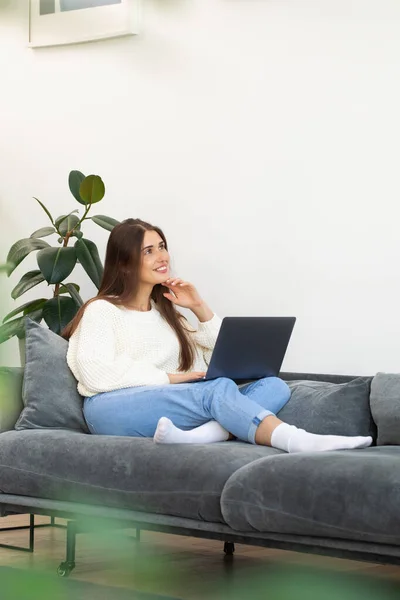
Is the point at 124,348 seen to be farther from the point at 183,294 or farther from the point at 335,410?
the point at 335,410

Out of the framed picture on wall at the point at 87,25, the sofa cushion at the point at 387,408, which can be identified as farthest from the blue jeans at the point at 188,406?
the framed picture on wall at the point at 87,25

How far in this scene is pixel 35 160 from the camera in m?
4.34

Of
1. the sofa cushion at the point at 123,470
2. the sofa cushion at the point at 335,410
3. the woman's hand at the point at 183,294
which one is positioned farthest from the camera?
the woman's hand at the point at 183,294

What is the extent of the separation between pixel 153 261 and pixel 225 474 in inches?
42.3

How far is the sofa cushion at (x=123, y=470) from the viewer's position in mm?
2301

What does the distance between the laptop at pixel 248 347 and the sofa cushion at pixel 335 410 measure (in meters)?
0.15

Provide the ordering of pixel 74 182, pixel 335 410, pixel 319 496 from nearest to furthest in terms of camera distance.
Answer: pixel 319 496 → pixel 335 410 → pixel 74 182

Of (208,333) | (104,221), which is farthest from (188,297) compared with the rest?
(104,221)

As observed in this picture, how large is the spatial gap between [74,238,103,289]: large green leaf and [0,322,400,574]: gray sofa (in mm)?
636

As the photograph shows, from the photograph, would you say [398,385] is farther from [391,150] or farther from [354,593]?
[354,593]

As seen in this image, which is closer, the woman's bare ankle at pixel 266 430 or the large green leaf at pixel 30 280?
the woman's bare ankle at pixel 266 430

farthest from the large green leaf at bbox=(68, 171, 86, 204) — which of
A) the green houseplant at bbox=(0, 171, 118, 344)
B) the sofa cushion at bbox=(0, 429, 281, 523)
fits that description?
the sofa cushion at bbox=(0, 429, 281, 523)

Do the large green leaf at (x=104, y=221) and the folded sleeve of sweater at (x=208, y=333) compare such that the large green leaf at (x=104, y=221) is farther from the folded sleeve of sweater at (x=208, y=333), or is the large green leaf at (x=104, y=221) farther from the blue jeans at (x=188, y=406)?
the blue jeans at (x=188, y=406)

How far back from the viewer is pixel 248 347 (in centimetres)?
271
